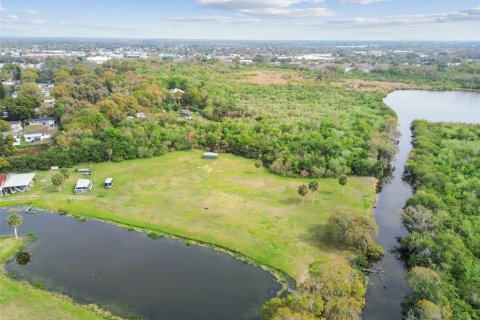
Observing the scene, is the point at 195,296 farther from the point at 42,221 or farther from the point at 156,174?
the point at 156,174

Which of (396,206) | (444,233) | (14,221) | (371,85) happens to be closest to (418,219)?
(444,233)

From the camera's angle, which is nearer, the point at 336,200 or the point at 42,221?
the point at 42,221

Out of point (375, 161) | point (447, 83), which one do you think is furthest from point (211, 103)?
point (447, 83)

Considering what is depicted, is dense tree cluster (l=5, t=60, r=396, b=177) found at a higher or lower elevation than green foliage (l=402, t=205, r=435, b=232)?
higher

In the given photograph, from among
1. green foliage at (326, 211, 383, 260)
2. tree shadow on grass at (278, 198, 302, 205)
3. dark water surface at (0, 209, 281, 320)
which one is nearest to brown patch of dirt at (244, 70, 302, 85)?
tree shadow on grass at (278, 198, 302, 205)

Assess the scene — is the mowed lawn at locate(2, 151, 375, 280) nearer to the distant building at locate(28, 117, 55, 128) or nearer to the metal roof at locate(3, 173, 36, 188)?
the metal roof at locate(3, 173, 36, 188)

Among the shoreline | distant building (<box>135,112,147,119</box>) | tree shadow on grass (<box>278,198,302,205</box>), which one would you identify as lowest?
the shoreline
